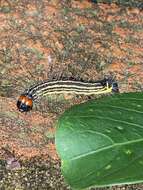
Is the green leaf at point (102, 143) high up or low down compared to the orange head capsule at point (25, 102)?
down

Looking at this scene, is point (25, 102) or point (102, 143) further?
point (25, 102)

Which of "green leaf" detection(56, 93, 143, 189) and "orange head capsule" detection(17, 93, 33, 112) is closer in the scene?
"green leaf" detection(56, 93, 143, 189)

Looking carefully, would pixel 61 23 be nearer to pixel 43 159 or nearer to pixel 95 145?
pixel 43 159

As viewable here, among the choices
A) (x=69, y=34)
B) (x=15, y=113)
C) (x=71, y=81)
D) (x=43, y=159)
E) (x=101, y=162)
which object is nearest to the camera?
(x=101, y=162)

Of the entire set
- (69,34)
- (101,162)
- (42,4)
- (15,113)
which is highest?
(42,4)

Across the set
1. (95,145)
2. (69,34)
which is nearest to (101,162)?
(95,145)
